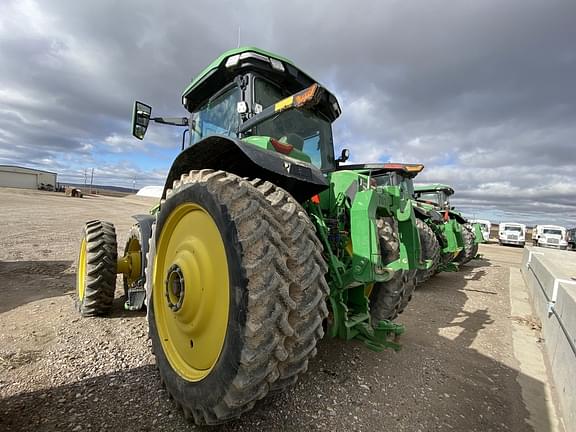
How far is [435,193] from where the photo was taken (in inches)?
596

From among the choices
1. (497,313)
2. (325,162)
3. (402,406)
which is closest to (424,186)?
(497,313)

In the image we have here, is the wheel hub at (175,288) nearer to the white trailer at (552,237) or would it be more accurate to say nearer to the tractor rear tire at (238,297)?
the tractor rear tire at (238,297)

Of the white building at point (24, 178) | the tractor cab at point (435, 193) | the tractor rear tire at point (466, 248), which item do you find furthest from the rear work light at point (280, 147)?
the white building at point (24, 178)

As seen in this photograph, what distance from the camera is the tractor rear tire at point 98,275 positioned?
3523mm

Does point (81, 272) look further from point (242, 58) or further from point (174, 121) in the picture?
point (242, 58)

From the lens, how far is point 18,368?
2.47m

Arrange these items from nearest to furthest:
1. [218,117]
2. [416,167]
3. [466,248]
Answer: [218,117] < [416,167] < [466,248]

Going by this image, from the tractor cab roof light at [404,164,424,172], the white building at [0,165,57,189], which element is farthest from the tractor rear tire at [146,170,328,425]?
the white building at [0,165,57,189]

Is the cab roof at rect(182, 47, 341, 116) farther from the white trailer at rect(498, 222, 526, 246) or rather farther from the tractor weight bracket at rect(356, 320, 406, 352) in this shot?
the white trailer at rect(498, 222, 526, 246)

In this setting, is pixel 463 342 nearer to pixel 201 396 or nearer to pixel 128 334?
pixel 201 396

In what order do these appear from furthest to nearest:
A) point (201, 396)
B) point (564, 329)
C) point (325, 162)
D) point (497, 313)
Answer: point (497, 313) < point (325, 162) < point (564, 329) < point (201, 396)

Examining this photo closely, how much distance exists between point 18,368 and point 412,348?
352 cm

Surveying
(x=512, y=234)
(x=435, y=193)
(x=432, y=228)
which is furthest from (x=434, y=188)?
(x=512, y=234)

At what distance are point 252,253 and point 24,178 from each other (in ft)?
239
